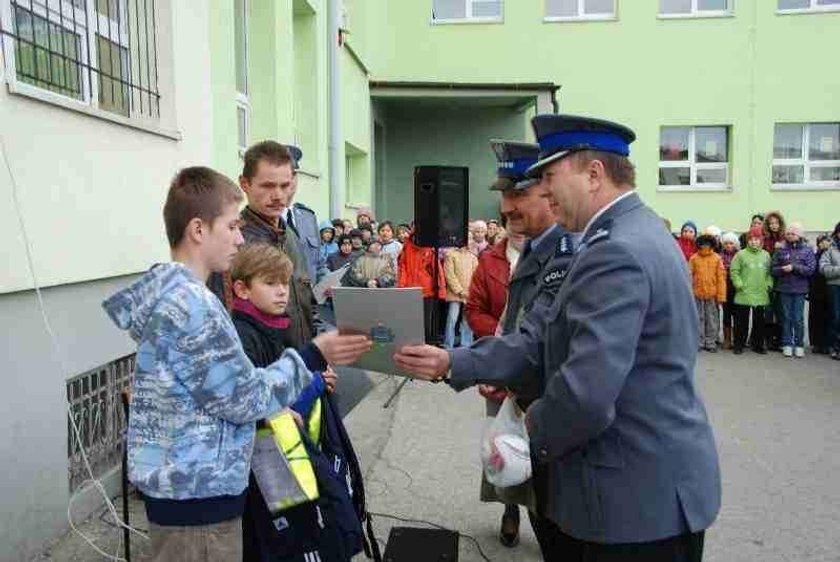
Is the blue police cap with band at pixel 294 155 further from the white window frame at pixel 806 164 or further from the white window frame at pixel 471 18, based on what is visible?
the white window frame at pixel 806 164

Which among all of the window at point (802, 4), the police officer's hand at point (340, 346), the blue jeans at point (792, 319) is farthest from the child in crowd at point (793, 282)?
the window at point (802, 4)

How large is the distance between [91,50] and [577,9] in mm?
15213

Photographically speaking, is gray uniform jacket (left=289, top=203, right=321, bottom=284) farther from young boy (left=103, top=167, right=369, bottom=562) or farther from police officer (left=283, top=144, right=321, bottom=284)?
young boy (left=103, top=167, right=369, bottom=562)

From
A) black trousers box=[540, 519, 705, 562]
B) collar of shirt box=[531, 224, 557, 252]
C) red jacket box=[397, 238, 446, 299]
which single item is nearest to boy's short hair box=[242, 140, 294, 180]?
collar of shirt box=[531, 224, 557, 252]

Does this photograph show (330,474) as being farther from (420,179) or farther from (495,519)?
(420,179)

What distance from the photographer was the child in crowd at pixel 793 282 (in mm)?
9812

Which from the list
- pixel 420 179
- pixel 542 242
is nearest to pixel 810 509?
pixel 542 242

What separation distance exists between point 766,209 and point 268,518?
17.4 metres

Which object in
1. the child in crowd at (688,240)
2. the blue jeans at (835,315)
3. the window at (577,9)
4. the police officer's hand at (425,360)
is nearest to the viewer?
the police officer's hand at (425,360)

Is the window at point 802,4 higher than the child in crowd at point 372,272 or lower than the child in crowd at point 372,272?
higher

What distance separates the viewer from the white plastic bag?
2820 millimetres

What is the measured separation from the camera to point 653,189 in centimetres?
1750

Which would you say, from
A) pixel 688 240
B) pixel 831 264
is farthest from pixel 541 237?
pixel 688 240

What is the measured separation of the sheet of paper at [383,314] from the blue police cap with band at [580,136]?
0.66 meters
